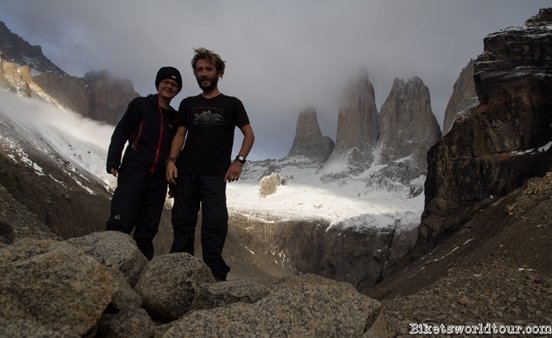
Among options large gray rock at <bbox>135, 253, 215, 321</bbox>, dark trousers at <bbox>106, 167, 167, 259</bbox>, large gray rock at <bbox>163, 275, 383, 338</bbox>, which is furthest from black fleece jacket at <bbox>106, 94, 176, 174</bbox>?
large gray rock at <bbox>163, 275, 383, 338</bbox>

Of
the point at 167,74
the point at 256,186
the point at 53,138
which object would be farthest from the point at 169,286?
the point at 256,186

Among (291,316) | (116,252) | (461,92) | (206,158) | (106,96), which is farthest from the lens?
(106,96)

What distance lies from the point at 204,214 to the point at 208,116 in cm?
148

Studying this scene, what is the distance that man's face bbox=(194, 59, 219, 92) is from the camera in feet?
22.5

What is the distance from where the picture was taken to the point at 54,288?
3.56 meters

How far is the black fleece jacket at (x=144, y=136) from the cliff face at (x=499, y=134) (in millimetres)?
39520

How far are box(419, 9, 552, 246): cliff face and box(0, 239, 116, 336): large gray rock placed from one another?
42.3 metres

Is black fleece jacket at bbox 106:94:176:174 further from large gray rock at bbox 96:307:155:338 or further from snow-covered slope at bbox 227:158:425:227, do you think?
snow-covered slope at bbox 227:158:425:227

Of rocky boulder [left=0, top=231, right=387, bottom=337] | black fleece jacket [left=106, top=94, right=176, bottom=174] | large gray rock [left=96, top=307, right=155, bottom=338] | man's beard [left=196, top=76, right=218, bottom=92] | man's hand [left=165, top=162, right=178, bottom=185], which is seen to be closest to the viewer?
rocky boulder [left=0, top=231, right=387, bottom=337]

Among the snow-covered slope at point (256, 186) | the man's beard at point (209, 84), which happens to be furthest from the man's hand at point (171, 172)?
the snow-covered slope at point (256, 186)

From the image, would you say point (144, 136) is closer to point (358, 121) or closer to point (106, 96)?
point (358, 121)

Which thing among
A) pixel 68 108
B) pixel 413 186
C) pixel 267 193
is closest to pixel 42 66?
pixel 68 108

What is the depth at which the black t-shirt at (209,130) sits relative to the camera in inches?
269

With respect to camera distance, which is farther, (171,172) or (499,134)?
(499,134)
